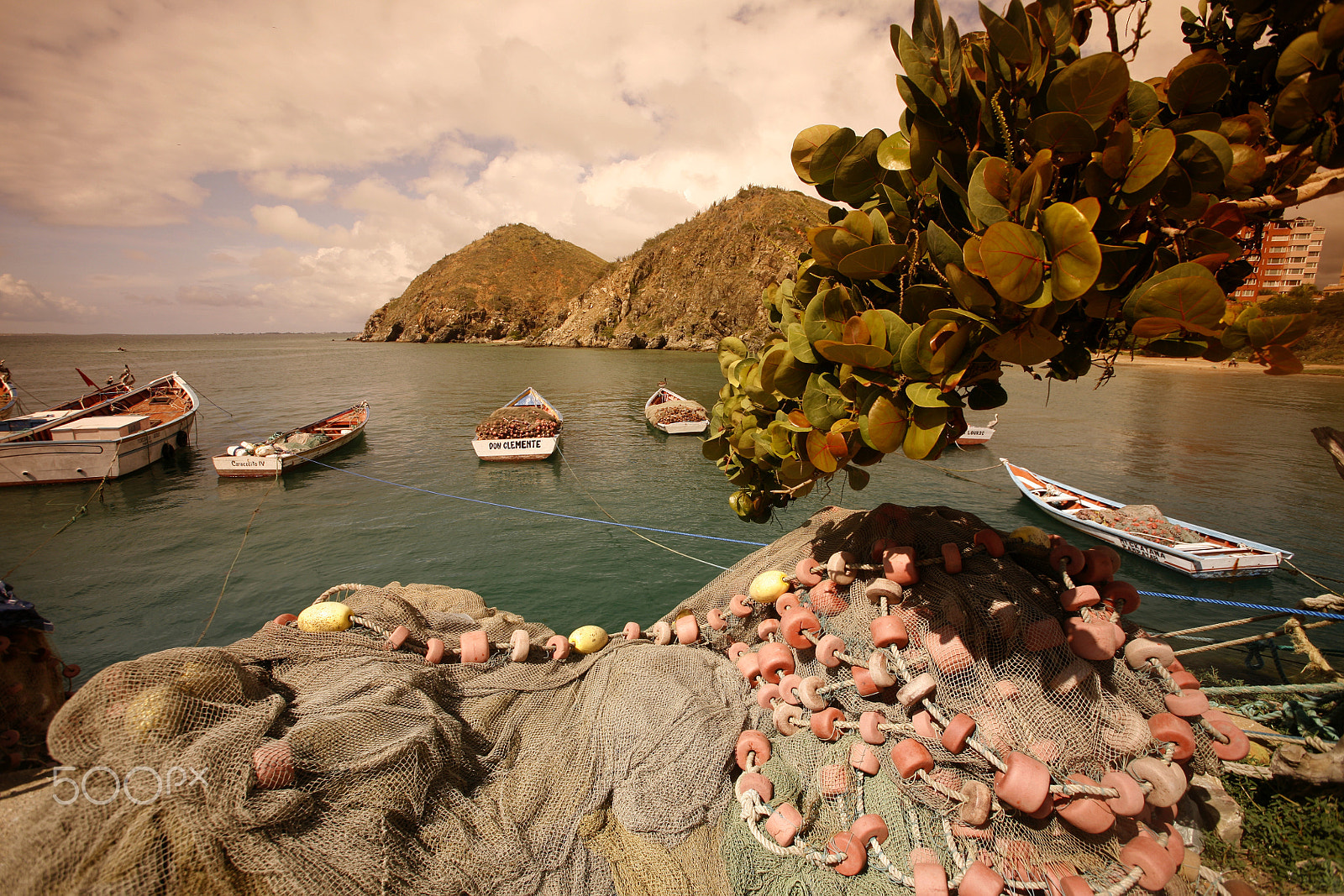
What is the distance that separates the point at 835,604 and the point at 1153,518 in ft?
45.8

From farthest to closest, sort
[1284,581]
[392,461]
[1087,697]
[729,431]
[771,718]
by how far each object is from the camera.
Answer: [392,461], [1284,581], [729,431], [771,718], [1087,697]

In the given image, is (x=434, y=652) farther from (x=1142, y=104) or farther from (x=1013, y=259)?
(x=1142, y=104)

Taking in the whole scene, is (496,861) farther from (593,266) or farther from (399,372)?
(593,266)

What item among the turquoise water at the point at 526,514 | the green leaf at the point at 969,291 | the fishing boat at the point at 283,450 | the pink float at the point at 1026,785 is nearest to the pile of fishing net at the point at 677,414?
the turquoise water at the point at 526,514

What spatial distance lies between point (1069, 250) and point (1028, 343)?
0.32 metres

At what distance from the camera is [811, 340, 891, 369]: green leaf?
210 centimetres

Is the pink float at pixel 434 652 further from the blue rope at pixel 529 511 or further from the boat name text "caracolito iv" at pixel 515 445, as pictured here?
the boat name text "caracolito iv" at pixel 515 445

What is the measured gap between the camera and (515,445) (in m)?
19.9

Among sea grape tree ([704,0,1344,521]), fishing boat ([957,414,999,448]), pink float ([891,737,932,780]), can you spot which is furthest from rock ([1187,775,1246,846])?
fishing boat ([957,414,999,448])

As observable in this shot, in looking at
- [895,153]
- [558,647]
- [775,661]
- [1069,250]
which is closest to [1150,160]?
[1069,250]

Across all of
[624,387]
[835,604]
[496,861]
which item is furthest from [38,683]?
[624,387]

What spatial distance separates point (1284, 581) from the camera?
1163 cm

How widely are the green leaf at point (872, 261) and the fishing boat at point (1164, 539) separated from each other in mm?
14055

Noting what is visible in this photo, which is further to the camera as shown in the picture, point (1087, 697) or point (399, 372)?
point (399, 372)
